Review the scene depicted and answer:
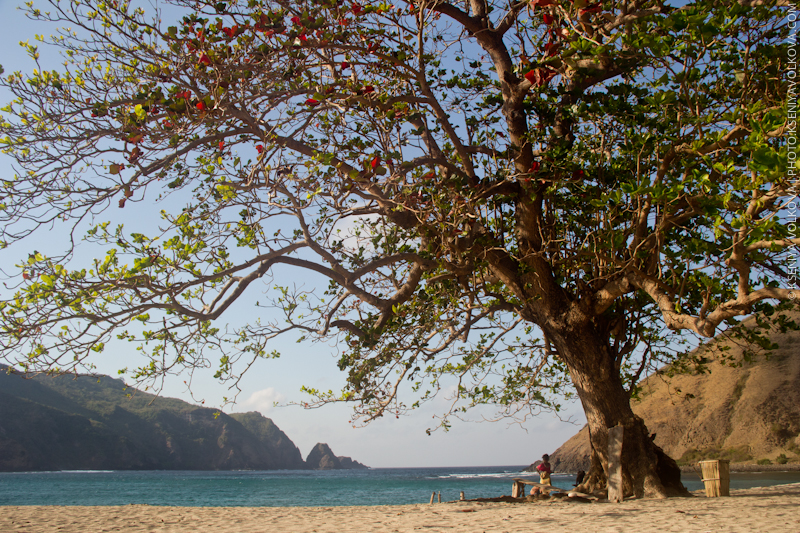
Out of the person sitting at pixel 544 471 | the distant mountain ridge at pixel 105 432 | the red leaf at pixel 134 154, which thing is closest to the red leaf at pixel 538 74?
the red leaf at pixel 134 154

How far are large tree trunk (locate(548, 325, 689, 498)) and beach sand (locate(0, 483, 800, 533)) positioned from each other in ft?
1.76

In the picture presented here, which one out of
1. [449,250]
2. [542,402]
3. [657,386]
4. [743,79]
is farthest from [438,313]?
[657,386]

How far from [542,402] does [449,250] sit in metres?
5.45

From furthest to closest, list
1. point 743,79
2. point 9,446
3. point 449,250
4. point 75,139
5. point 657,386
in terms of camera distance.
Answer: point 9,446 → point 657,386 → point 449,250 → point 743,79 → point 75,139

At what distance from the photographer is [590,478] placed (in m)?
8.91

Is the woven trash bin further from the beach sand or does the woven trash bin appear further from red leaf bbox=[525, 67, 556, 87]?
red leaf bbox=[525, 67, 556, 87]

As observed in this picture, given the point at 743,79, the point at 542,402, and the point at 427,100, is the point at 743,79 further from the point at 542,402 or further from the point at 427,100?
the point at 542,402

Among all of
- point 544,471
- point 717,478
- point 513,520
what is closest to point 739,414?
point 544,471

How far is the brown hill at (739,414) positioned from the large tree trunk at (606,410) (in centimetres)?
3202

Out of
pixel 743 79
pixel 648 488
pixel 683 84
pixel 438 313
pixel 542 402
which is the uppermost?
pixel 743 79

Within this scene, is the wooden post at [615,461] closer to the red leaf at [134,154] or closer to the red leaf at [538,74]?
the red leaf at [538,74]

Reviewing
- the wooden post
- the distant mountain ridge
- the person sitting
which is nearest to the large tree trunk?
the wooden post

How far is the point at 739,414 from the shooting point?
4334cm

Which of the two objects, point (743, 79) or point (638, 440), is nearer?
point (743, 79)
